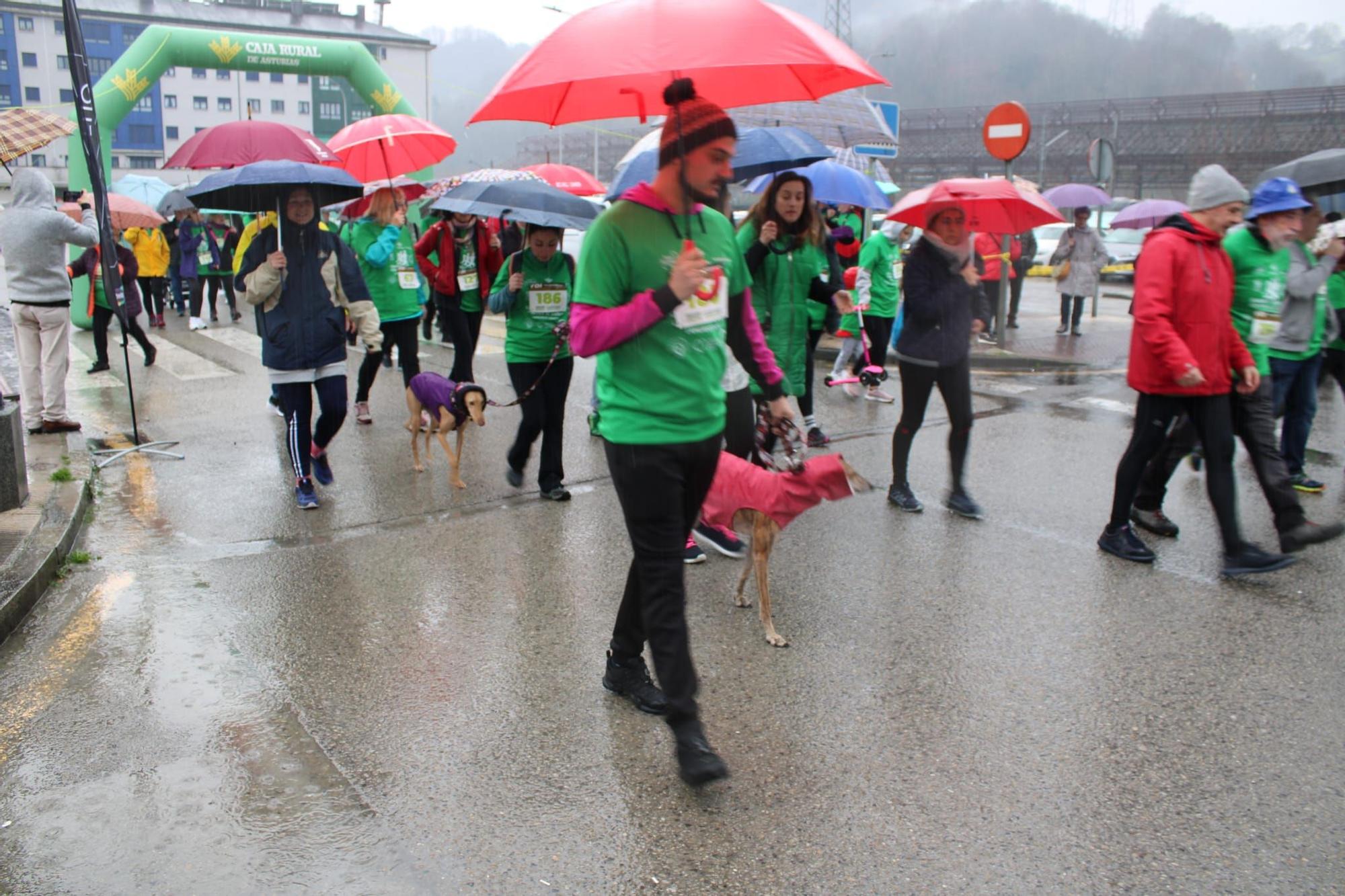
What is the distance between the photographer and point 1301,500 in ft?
21.0

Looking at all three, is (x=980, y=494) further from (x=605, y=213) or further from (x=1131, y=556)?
(x=605, y=213)

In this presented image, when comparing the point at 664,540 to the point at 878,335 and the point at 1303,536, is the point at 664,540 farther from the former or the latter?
the point at 878,335

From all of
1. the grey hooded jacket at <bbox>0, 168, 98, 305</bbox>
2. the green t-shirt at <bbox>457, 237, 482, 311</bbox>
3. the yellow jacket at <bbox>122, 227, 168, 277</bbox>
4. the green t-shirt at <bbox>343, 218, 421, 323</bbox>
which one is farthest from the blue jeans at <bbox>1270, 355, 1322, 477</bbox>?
the yellow jacket at <bbox>122, 227, 168, 277</bbox>

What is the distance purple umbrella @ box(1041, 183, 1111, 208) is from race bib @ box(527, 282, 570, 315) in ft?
34.5

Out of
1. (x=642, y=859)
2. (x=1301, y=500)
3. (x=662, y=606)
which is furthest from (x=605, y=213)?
(x=1301, y=500)

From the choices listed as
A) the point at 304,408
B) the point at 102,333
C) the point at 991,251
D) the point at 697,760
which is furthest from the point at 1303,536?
the point at 102,333

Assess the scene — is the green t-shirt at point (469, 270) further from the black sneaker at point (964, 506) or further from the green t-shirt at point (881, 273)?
the black sneaker at point (964, 506)

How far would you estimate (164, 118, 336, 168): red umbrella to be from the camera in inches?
307

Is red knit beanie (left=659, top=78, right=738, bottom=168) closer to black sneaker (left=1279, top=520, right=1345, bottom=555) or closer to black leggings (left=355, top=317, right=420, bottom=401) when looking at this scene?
black sneaker (left=1279, top=520, right=1345, bottom=555)

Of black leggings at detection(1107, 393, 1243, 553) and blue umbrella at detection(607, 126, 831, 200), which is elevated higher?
blue umbrella at detection(607, 126, 831, 200)

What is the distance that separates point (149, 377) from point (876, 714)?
9348mm

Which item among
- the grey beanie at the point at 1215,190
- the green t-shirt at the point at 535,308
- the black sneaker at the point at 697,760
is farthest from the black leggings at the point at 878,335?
the black sneaker at the point at 697,760

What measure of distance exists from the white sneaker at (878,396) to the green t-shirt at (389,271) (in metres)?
4.01

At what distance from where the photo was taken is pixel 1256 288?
522 centimetres
